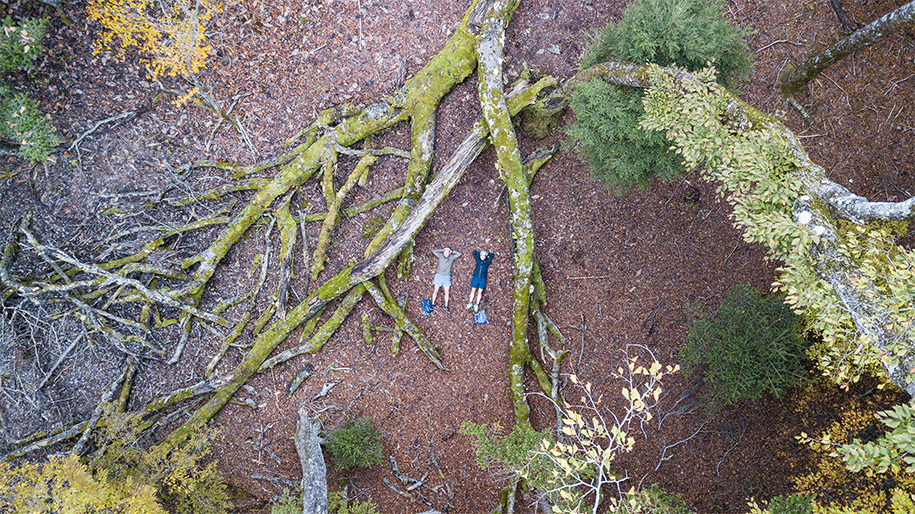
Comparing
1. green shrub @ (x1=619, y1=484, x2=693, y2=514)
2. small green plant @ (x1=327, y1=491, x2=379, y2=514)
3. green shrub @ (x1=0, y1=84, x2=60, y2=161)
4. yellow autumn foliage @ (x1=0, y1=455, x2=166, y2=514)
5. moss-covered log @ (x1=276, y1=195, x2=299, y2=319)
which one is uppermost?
green shrub @ (x1=0, y1=84, x2=60, y2=161)

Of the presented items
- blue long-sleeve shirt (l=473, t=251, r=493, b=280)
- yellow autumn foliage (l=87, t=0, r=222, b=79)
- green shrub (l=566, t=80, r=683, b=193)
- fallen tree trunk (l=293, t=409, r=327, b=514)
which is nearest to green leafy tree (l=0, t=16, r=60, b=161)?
yellow autumn foliage (l=87, t=0, r=222, b=79)

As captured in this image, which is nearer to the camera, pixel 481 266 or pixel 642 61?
pixel 642 61

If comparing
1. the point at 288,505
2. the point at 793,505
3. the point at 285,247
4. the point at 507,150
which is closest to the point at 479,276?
the point at 507,150

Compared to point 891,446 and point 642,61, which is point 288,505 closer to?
point 891,446

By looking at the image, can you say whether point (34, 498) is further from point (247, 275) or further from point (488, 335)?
point (488, 335)

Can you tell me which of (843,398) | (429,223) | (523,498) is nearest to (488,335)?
(429,223)

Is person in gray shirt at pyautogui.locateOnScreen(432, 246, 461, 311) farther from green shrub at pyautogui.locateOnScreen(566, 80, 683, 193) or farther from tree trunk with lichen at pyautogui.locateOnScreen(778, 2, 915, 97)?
tree trunk with lichen at pyautogui.locateOnScreen(778, 2, 915, 97)

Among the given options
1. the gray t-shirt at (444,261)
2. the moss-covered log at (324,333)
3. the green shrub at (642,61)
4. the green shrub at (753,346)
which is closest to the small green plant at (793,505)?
the green shrub at (753,346)
